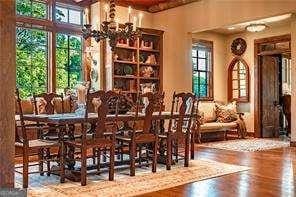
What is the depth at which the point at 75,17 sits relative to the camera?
8.09 metres

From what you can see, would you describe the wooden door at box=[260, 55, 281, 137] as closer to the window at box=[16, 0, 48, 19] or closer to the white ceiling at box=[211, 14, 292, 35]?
the white ceiling at box=[211, 14, 292, 35]

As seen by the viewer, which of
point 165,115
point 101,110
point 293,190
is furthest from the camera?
point 165,115

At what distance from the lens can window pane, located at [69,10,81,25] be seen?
26.2 feet

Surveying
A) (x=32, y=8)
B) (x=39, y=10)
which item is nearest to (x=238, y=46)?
(x=39, y=10)

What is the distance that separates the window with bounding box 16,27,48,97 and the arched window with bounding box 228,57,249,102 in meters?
5.14

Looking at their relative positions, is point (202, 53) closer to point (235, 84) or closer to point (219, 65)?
point (219, 65)

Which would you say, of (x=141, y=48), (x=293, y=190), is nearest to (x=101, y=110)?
(x=293, y=190)

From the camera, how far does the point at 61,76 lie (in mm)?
7859

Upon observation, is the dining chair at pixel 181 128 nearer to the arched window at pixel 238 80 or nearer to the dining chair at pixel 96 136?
the dining chair at pixel 96 136

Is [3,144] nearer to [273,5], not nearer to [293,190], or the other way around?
[293,190]

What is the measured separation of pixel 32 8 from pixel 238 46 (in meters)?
5.47

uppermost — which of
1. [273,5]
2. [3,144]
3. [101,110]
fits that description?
[273,5]

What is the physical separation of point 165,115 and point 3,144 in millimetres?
2305

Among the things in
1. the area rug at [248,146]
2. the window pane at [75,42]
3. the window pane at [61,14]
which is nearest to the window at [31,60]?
the window pane at [61,14]
